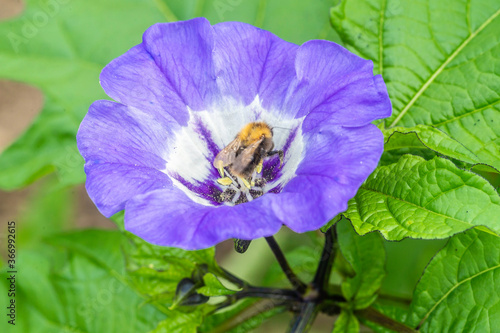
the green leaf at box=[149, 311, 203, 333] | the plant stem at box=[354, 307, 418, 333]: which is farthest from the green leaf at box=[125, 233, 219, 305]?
the plant stem at box=[354, 307, 418, 333]

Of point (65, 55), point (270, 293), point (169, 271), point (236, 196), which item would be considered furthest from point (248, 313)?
point (65, 55)

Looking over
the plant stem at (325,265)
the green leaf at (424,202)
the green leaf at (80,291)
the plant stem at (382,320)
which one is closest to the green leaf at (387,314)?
the plant stem at (382,320)

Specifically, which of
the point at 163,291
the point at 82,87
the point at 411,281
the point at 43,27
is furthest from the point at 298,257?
the point at 43,27

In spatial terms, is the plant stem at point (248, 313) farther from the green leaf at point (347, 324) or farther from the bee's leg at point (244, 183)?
the bee's leg at point (244, 183)

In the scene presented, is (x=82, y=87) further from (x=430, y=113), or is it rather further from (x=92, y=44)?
(x=430, y=113)

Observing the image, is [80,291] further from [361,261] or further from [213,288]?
[361,261]

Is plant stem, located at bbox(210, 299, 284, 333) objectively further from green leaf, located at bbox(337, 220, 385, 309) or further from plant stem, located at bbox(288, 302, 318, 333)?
green leaf, located at bbox(337, 220, 385, 309)
